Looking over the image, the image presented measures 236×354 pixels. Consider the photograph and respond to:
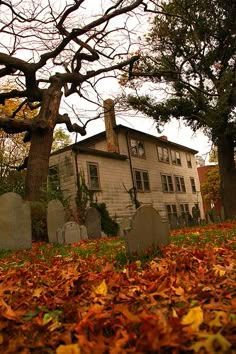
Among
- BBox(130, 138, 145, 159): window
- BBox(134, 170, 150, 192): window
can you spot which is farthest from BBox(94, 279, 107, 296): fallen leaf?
BBox(130, 138, 145, 159): window

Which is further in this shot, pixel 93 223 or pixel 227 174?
pixel 227 174

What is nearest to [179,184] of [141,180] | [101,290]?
[141,180]

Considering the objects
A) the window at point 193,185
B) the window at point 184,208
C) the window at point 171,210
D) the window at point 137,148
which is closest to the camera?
the window at point 137,148

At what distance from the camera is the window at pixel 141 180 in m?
26.0

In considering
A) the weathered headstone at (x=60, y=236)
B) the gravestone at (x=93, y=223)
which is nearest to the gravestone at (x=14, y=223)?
the weathered headstone at (x=60, y=236)

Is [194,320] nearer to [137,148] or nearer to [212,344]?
[212,344]

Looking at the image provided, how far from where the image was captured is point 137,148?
27.1 m

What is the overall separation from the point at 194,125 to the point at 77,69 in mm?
8582

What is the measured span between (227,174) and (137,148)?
804 cm

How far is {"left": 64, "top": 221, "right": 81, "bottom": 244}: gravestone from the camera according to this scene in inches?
410

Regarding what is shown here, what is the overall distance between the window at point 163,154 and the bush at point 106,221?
11247 millimetres

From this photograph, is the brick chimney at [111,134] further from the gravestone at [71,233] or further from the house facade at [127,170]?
the gravestone at [71,233]

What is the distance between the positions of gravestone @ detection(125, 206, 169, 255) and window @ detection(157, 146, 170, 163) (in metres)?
25.0

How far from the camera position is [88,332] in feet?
5.98
